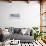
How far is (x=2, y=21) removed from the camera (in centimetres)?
436

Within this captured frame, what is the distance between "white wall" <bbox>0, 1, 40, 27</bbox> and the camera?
438 centimetres

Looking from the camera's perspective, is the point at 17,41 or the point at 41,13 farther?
the point at 41,13

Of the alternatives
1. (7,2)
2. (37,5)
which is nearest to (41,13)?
(37,5)

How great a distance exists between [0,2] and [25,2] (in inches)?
37.4

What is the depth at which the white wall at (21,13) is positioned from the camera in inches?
173

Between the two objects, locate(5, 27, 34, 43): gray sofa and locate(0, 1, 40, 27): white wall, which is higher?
locate(0, 1, 40, 27): white wall

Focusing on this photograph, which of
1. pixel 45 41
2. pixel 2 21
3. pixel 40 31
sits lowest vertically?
pixel 45 41

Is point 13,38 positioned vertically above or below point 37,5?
below

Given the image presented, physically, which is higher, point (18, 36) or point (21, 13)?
point (21, 13)

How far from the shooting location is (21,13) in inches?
173

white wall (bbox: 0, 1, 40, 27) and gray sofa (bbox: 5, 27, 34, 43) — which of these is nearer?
gray sofa (bbox: 5, 27, 34, 43)

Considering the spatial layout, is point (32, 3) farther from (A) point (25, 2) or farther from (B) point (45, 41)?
(B) point (45, 41)

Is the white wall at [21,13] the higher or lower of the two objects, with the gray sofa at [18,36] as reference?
higher

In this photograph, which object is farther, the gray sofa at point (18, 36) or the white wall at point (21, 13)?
the white wall at point (21, 13)
